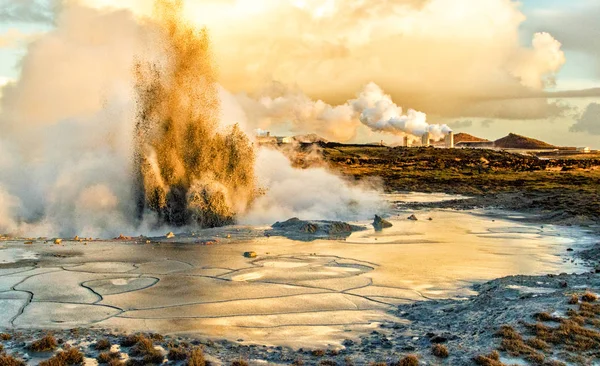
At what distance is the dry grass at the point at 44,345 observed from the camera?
982 centimetres

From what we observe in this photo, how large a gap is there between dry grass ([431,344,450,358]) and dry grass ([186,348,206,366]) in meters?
3.80

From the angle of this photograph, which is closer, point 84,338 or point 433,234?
point 84,338

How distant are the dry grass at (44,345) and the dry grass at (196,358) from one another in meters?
2.40

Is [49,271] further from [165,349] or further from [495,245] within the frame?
[495,245]

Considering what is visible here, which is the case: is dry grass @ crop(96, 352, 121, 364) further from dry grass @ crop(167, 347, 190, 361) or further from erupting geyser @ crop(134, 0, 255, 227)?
erupting geyser @ crop(134, 0, 255, 227)

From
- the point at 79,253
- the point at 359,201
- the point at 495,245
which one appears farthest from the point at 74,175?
the point at 495,245

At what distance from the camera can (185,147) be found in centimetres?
3077

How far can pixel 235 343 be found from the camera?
10539 millimetres

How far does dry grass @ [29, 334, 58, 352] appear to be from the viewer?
9820 millimetres

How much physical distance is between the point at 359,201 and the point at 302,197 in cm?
416

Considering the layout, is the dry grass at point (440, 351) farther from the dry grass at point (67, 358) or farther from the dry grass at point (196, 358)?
the dry grass at point (67, 358)

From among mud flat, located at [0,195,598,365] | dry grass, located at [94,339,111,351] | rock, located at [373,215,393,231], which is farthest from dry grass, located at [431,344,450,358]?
rock, located at [373,215,393,231]

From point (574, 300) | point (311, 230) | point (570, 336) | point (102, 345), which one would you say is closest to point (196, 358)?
point (102, 345)

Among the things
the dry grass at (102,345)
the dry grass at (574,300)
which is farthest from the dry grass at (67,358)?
the dry grass at (574,300)
